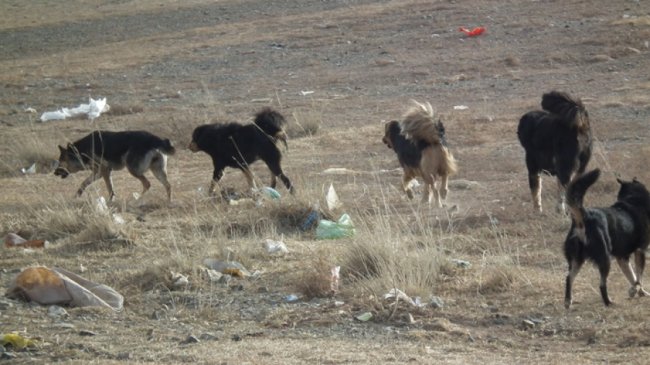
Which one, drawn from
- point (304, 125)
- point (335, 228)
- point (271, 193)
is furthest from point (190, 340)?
point (304, 125)

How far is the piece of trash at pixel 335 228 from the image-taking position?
11.1 metres

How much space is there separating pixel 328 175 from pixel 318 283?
5.87 m

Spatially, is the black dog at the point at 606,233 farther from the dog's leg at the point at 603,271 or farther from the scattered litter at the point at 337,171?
the scattered litter at the point at 337,171

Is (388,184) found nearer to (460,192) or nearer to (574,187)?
(460,192)

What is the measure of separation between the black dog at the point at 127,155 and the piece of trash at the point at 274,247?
378cm

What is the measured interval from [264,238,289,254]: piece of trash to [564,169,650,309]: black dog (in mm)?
3096

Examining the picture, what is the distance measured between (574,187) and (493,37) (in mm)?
19741

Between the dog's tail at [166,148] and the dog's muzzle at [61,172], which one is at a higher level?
the dog's tail at [166,148]

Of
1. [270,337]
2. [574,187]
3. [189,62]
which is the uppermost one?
[574,187]

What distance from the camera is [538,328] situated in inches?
303

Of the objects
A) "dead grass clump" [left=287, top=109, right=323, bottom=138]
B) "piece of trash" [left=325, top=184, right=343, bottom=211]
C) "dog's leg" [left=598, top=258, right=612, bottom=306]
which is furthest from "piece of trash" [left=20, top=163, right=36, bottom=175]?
"dog's leg" [left=598, top=258, right=612, bottom=306]

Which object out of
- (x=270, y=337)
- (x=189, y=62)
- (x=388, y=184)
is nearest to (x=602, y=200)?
(x=388, y=184)

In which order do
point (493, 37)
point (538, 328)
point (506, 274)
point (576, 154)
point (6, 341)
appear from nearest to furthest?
point (6, 341) → point (538, 328) → point (506, 274) → point (576, 154) → point (493, 37)

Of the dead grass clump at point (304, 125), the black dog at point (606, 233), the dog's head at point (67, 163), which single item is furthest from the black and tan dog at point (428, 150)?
the dead grass clump at point (304, 125)
